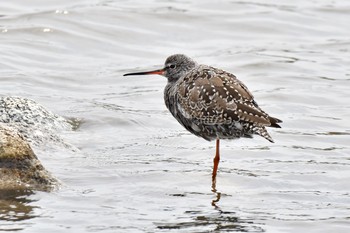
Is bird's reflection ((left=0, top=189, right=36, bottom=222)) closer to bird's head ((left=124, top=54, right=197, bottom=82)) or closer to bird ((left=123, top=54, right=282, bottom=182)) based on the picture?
bird ((left=123, top=54, right=282, bottom=182))

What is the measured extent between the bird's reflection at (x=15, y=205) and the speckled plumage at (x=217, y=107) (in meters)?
2.08

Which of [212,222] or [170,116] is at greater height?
[170,116]

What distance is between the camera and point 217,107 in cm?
884

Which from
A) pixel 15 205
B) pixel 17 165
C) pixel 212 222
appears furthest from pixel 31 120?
pixel 212 222

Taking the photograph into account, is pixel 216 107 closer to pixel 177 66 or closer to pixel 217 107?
pixel 217 107

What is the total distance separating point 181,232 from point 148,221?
0.38 metres

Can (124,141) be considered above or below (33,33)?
below

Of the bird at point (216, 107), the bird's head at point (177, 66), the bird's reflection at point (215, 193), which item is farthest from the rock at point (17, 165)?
the bird's head at point (177, 66)

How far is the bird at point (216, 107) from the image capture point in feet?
28.6

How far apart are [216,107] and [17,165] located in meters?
2.17

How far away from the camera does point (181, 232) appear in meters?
7.17

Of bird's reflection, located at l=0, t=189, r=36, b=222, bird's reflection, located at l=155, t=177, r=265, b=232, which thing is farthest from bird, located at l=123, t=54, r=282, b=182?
bird's reflection, located at l=0, t=189, r=36, b=222

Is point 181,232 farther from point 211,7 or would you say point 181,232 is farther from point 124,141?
point 211,7

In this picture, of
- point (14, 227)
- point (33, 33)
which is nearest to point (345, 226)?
point (14, 227)
